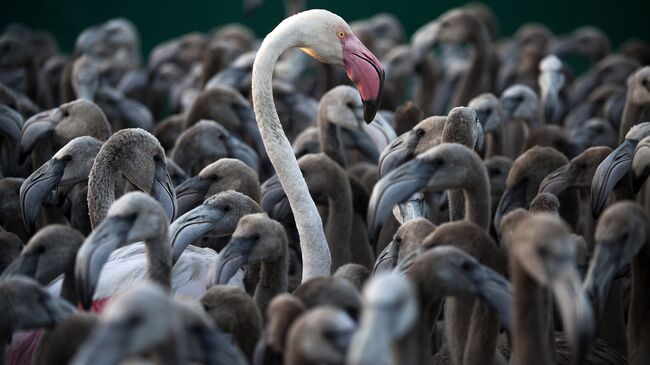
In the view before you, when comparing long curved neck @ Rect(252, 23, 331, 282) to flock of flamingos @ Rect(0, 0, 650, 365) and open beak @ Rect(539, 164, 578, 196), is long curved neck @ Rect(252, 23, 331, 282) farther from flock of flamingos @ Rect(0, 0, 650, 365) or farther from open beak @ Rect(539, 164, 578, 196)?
open beak @ Rect(539, 164, 578, 196)

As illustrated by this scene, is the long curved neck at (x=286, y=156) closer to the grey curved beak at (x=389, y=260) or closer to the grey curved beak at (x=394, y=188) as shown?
the grey curved beak at (x=389, y=260)

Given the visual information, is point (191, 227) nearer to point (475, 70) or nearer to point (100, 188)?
point (100, 188)

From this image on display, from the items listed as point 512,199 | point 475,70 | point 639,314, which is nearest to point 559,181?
point 512,199

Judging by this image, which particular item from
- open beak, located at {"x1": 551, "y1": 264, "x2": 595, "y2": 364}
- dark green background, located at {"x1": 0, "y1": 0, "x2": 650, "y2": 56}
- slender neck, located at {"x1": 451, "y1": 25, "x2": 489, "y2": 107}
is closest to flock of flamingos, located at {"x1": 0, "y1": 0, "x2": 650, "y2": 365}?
open beak, located at {"x1": 551, "y1": 264, "x2": 595, "y2": 364}

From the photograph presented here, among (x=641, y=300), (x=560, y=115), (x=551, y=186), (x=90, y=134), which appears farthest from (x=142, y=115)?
(x=641, y=300)

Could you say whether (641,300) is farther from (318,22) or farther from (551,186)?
(318,22)

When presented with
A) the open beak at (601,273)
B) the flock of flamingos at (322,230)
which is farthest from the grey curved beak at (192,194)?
the open beak at (601,273)

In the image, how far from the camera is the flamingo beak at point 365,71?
5.67 m

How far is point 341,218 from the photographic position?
648cm

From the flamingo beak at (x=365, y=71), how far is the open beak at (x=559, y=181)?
1.01 meters

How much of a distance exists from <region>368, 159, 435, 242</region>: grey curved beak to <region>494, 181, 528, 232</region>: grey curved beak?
1.42 metres

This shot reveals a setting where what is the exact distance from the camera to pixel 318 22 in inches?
221

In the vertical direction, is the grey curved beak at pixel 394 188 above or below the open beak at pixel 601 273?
above

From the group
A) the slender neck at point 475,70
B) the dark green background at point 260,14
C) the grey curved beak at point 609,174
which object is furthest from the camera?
the dark green background at point 260,14
